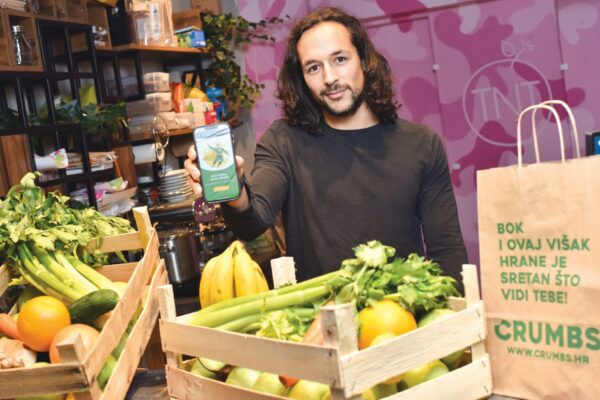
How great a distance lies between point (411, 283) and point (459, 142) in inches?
148

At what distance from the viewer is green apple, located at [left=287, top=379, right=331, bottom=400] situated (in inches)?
44.4

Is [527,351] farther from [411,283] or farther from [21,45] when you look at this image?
[21,45]

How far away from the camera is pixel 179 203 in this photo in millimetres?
3898

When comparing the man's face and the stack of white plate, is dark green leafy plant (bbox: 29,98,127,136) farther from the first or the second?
the man's face

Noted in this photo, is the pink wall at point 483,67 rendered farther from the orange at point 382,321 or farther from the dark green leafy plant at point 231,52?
the orange at point 382,321

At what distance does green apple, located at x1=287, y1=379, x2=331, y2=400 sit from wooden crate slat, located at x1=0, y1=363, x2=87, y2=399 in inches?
16.0

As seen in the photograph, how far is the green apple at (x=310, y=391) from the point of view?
44.4 inches

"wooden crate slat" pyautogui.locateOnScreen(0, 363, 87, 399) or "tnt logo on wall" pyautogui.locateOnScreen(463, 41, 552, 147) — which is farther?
"tnt logo on wall" pyautogui.locateOnScreen(463, 41, 552, 147)

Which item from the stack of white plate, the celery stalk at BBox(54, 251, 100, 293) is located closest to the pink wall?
the stack of white plate

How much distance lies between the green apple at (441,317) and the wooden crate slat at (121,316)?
60 centimetres

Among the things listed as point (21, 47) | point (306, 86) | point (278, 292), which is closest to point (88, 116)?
point (21, 47)

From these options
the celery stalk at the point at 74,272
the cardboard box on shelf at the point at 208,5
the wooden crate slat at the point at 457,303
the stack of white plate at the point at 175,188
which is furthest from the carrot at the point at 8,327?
the cardboard box on shelf at the point at 208,5

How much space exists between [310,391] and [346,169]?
3.74 feet

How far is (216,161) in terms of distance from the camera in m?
1.39
